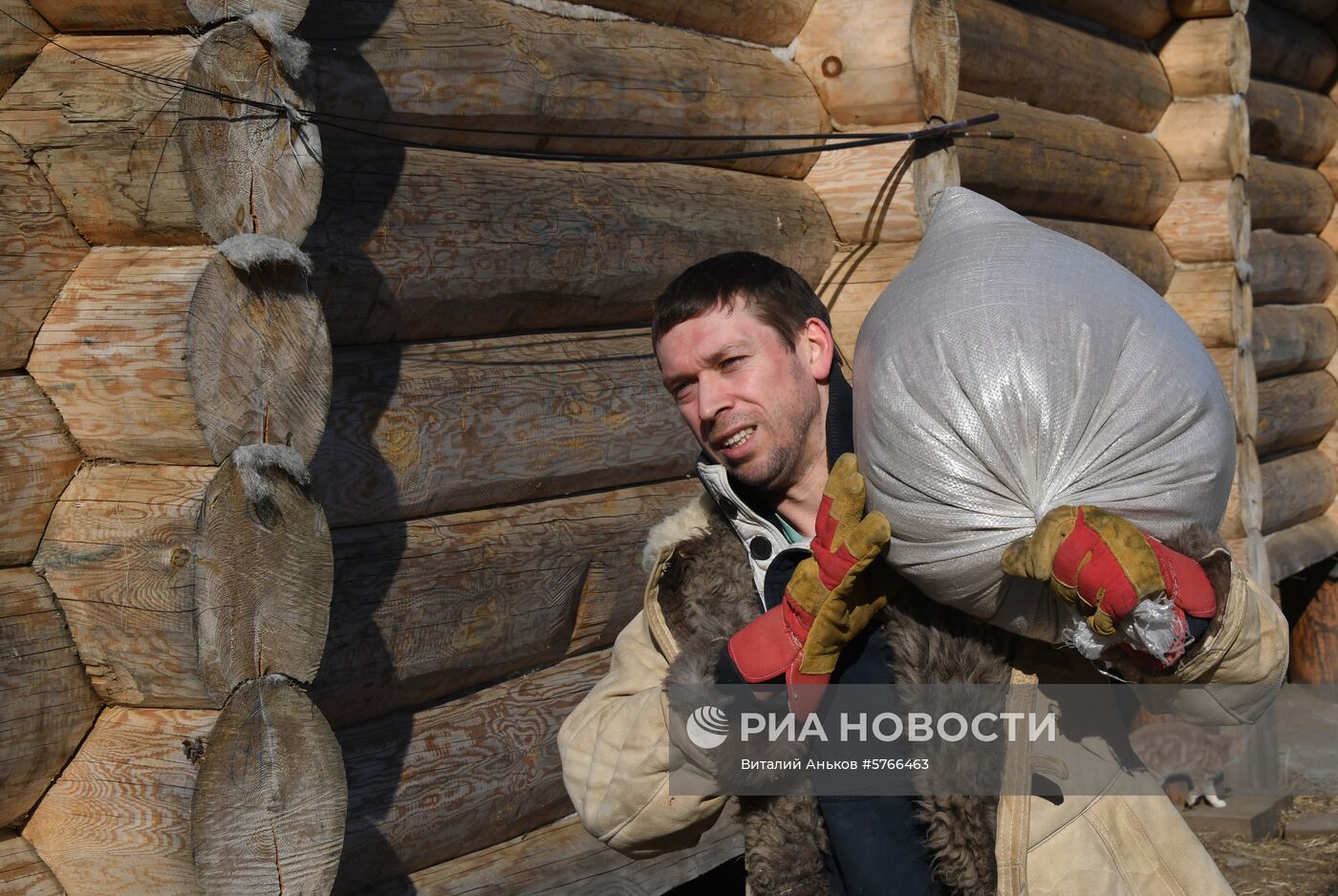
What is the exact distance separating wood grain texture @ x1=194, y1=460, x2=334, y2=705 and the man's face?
689 mm

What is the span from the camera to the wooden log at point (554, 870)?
3002mm

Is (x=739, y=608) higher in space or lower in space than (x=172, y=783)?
higher

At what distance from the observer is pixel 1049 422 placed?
1645 millimetres

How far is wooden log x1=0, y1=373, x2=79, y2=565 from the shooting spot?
2141mm

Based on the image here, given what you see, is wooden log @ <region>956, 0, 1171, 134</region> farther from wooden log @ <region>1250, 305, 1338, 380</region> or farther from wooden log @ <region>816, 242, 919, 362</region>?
wooden log @ <region>1250, 305, 1338, 380</region>

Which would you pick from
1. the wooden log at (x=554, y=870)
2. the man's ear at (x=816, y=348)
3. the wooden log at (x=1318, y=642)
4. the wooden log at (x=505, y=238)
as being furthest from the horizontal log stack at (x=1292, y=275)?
the man's ear at (x=816, y=348)

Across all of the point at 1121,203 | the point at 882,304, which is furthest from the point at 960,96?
the point at 882,304

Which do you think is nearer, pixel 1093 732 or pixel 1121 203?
pixel 1093 732

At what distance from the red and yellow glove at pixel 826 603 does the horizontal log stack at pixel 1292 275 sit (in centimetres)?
589

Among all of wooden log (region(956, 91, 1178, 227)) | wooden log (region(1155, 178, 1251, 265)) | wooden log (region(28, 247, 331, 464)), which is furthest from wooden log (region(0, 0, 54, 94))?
wooden log (region(1155, 178, 1251, 265))

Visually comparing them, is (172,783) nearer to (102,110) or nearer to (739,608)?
(739,608)

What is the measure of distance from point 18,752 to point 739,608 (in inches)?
45.7

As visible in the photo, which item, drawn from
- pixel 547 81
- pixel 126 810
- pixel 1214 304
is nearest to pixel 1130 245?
pixel 1214 304

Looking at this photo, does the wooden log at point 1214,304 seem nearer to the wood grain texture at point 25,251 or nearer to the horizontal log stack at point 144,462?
the horizontal log stack at point 144,462
